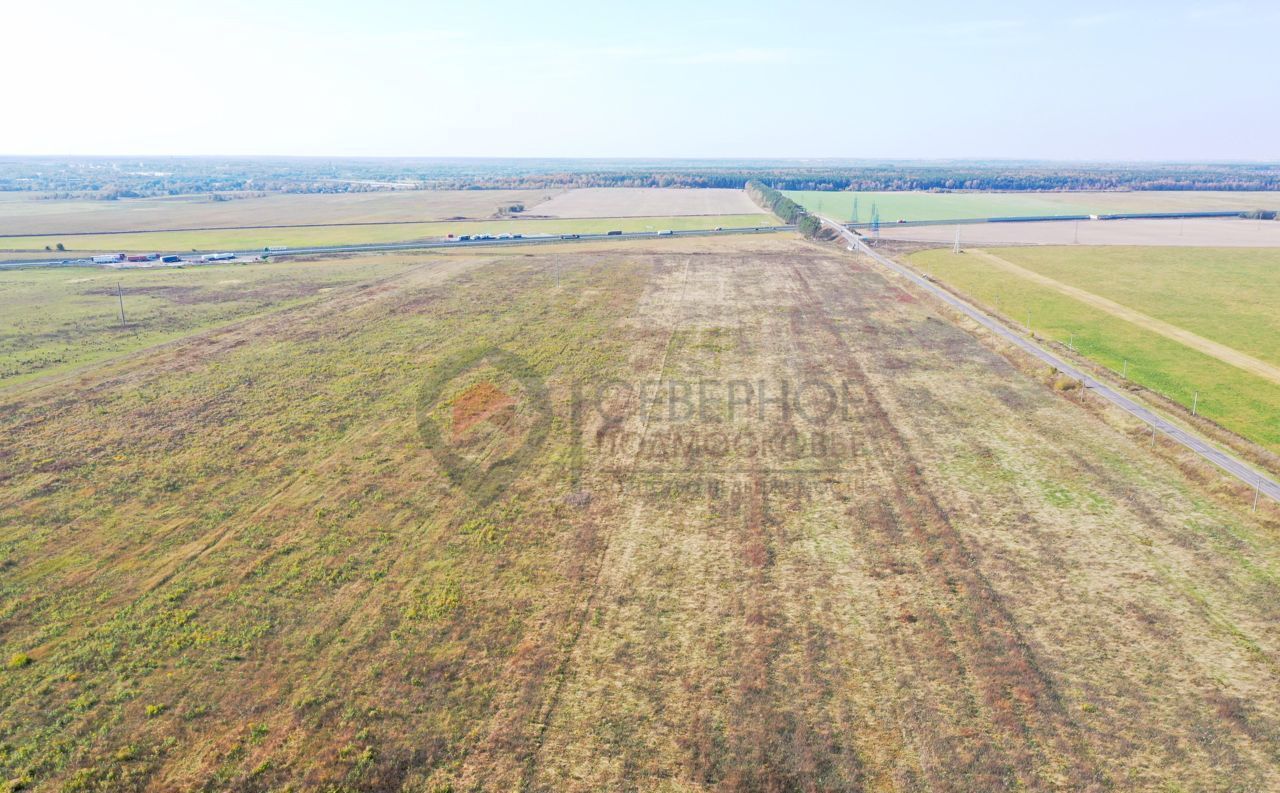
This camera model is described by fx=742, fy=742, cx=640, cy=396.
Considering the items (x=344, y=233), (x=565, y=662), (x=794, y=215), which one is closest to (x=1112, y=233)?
(x=794, y=215)

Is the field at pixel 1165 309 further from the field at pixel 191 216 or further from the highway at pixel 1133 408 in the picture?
the field at pixel 191 216

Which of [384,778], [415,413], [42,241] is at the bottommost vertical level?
[384,778]

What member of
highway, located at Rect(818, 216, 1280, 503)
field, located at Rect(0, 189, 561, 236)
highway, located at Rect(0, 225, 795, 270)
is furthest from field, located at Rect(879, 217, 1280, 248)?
field, located at Rect(0, 189, 561, 236)

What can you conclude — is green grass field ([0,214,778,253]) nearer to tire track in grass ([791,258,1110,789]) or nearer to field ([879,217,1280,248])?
field ([879,217,1280,248])

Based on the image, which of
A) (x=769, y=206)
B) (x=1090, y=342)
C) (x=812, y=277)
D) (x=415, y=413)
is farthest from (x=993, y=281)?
(x=769, y=206)

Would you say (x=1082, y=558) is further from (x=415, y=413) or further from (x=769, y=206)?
(x=769, y=206)

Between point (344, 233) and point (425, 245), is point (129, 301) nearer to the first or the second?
point (425, 245)
